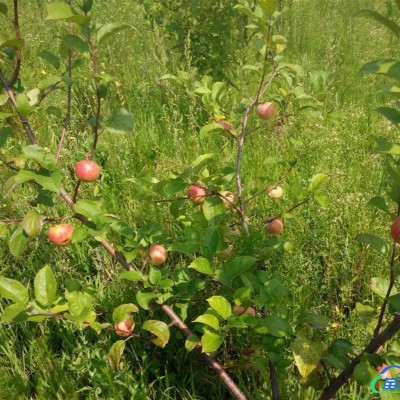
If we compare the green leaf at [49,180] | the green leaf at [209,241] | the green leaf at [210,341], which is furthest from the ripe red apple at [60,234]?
the green leaf at [210,341]

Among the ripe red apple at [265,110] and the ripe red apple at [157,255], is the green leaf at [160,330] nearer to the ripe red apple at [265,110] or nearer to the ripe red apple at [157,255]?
the ripe red apple at [157,255]

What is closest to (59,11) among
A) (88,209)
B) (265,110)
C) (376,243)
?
(88,209)

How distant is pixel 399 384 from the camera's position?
1111 mm

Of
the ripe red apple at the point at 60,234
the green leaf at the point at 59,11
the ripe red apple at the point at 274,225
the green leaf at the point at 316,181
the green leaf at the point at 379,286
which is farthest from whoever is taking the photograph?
the ripe red apple at the point at 274,225

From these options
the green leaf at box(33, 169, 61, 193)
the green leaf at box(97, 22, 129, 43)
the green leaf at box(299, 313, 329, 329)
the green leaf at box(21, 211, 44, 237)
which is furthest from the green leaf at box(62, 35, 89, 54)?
the green leaf at box(299, 313, 329, 329)

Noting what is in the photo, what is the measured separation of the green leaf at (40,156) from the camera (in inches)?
44.9

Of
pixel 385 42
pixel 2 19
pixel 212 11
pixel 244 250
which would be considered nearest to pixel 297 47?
pixel 385 42

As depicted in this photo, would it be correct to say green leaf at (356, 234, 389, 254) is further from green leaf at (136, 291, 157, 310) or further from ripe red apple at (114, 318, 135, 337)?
ripe red apple at (114, 318, 135, 337)

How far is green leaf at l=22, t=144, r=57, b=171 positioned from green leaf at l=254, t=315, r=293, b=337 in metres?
0.69

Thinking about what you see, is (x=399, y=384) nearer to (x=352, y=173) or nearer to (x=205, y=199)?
(x=205, y=199)

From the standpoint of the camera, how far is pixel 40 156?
1.17m

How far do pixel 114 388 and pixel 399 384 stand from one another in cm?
81

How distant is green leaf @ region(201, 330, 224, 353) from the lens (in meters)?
1.10

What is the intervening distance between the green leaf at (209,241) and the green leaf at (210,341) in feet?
0.70
